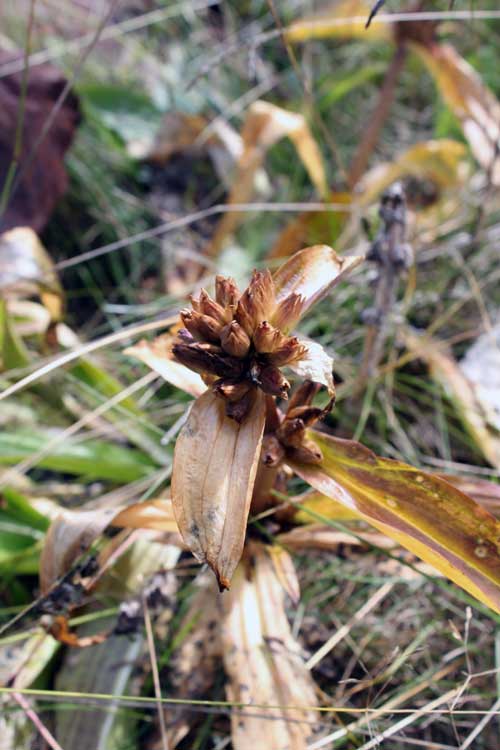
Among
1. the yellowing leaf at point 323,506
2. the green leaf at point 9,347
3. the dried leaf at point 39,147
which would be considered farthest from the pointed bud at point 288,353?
the dried leaf at point 39,147

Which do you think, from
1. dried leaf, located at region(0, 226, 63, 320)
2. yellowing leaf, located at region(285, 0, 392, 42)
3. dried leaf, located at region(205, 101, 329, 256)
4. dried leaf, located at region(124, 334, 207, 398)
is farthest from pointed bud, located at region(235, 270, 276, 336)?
yellowing leaf, located at region(285, 0, 392, 42)

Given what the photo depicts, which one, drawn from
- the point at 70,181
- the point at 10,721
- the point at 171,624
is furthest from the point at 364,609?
the point at 70,181

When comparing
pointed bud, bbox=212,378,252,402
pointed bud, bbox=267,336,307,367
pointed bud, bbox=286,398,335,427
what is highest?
pointed bud, bbox=267,336,307,367

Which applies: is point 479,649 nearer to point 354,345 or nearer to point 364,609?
point 364,609

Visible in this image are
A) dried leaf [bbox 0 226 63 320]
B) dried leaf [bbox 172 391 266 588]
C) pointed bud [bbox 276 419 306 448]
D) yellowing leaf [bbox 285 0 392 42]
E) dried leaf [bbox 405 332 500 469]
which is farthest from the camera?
yellowing leaf [bbox 285 0 392 42]

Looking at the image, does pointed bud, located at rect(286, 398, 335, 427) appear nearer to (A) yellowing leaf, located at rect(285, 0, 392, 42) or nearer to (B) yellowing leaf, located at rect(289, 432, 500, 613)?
(B) yellowing leaf, located at rect(289, 432, 500, 613)

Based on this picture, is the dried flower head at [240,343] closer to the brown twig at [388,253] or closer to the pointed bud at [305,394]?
the pointed bud at [305,394]

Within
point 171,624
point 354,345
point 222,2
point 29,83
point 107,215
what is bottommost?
point 171,624

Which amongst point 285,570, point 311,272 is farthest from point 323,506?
point 311,272
